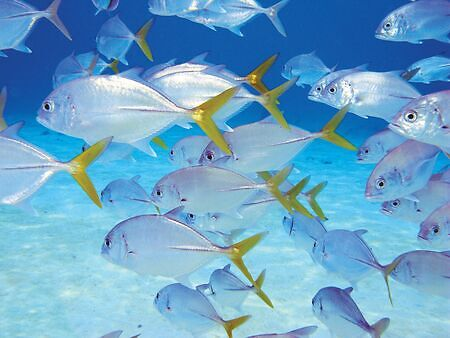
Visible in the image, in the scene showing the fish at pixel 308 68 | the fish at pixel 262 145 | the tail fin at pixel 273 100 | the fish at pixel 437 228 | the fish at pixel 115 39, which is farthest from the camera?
the fish at pixel 308 68

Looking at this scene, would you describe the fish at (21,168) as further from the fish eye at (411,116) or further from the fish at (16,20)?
the fish eye at (411,116)

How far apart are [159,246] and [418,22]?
2.98m

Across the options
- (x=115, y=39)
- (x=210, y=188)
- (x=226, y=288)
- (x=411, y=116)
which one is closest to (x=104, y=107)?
(x=210, y=188)

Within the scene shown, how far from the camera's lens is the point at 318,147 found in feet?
52.5

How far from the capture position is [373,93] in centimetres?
299

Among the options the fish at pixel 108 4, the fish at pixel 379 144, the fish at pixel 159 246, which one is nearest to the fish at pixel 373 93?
the fish at pixel 379 144

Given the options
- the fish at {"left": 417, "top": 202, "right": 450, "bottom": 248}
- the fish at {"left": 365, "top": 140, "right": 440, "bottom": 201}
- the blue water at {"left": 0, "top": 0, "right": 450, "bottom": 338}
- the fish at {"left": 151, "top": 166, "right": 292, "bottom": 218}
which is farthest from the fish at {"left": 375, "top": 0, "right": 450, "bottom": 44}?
the fish at {"left": 151, "top": 166, "right": 292, "bottom": 218}

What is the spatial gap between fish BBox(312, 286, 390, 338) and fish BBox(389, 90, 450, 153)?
89cm

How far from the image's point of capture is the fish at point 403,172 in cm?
247

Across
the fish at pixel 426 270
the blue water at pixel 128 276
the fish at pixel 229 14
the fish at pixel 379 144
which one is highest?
the fish at pixel 229 14

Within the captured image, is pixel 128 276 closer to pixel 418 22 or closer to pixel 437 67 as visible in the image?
pixel 418 22

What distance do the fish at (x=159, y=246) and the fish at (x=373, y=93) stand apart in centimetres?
149

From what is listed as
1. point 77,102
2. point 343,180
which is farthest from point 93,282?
point 343,180

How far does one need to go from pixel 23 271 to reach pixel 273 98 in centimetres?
307
